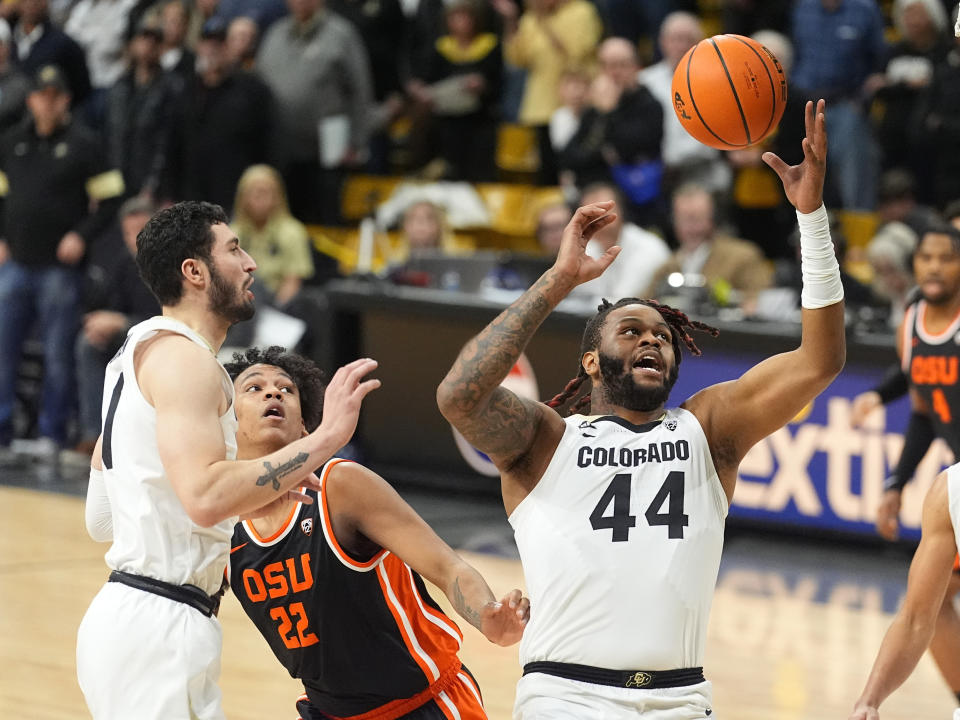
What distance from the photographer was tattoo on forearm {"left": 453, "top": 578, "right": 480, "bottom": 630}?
4016 millimetres

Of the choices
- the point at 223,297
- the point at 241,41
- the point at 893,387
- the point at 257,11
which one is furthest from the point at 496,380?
the point at 257,11

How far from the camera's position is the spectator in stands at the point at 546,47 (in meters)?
12.4

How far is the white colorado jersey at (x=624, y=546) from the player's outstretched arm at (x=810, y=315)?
215mm

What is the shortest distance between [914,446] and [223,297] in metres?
3.80

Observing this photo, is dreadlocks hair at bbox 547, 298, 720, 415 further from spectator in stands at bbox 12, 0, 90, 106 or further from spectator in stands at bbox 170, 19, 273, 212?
spectator in stands at bbox 12, 0, 90, 106

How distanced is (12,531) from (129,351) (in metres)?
6.39

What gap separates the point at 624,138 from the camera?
11.4 metres

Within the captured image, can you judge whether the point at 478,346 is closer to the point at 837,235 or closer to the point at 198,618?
the point at 198,618

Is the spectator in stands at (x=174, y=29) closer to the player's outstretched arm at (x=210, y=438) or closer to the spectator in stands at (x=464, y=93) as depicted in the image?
the spectator in stands at (x=464, y=93)

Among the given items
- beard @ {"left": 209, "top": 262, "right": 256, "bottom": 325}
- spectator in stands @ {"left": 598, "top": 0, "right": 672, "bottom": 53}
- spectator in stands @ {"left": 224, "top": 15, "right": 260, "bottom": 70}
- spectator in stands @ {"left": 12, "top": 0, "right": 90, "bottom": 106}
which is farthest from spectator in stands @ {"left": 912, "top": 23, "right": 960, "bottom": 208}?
beard @ {"left": 209, "top": 262, "right": 256, "bottom": 325}

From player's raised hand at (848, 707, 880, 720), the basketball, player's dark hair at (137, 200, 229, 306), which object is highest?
the basketball

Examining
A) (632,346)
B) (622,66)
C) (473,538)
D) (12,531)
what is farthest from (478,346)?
(622,66)

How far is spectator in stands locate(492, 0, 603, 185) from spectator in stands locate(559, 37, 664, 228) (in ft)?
2.12

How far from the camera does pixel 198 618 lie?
13.0 feet
